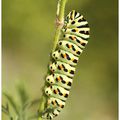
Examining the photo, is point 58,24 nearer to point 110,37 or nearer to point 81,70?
point 81,70

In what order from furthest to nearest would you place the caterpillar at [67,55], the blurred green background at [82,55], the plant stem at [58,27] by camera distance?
the blurred green background at [82,55] → the caterpillar at [67,55] → the plant stem at [58,27]

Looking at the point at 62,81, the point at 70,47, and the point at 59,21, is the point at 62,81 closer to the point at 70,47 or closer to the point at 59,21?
the point at 70,47

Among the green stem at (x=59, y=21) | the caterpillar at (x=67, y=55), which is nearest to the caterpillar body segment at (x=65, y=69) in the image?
the caterpillar at (x=67, y=55)

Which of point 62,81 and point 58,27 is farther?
point 62,81

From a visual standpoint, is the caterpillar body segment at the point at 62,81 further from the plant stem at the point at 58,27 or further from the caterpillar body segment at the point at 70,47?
the plant stem at the point at 58,27

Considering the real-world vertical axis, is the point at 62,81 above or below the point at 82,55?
above

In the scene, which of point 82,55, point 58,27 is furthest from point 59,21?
point 82,55
